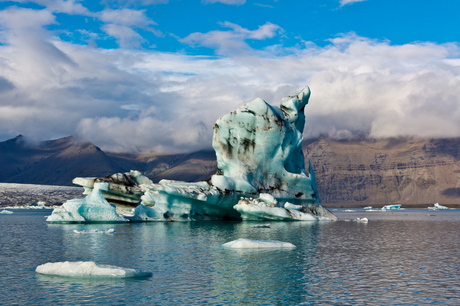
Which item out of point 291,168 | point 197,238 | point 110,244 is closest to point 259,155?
point 291,168

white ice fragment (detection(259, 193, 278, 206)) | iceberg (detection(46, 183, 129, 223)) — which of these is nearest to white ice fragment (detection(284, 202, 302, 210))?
white ice fragment (detection(259, 193, 278, 206))

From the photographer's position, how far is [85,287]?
16.8 meters

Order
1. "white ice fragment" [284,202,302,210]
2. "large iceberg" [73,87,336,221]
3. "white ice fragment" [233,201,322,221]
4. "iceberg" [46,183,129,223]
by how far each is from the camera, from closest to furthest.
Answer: "iceberg" [46,183,129,223]
"white ice fragment" [233,201,322,221]
"large iceberg" [73,87,336,221]
"white ice fragment" [284,202,302,210]

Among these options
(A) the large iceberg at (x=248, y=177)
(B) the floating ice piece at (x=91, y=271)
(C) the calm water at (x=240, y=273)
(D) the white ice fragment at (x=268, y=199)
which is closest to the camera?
(C) the calm water at (x=240, y=273)

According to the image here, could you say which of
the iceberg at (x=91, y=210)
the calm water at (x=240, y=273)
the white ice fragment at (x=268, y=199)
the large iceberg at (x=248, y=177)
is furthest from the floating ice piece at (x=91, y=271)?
the large iceberg at (x=248, y=177)

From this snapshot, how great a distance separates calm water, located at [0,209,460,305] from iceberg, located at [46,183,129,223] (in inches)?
544

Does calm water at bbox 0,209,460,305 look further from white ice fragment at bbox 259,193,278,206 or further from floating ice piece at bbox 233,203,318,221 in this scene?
white ice fragment at bbox 259,193,278,206

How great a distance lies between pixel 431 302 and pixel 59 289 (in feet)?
36.3

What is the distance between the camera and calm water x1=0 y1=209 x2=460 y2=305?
50.8 feet

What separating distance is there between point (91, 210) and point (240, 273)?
2999 cm

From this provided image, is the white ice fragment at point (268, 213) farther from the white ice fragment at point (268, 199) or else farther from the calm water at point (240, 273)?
the calm water at point (240, 273)

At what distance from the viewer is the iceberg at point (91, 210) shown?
46.2m

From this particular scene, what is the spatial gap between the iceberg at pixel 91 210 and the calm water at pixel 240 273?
13.8 meters

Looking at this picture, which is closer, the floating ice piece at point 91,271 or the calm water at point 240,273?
the calm water at point 240,273
